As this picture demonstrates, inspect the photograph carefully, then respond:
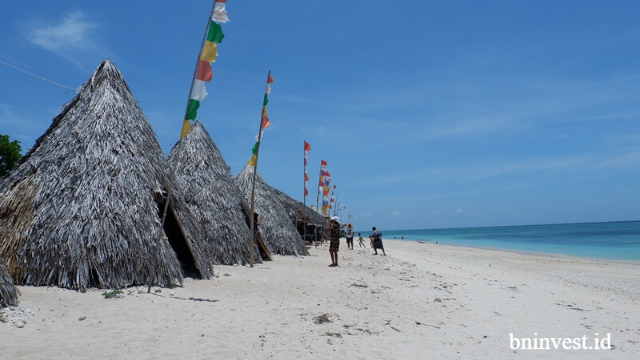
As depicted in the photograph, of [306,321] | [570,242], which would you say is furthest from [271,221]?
[570,242]

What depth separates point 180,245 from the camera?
9398mm

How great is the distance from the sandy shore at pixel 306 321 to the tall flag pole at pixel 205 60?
9.74 feet

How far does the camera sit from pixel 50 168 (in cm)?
711

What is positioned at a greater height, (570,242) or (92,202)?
(92,202)

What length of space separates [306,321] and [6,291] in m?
3.73

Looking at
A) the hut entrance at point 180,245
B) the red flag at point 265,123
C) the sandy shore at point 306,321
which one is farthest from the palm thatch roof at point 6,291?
the red flag at point 265,123

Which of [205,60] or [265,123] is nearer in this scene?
[205,60]

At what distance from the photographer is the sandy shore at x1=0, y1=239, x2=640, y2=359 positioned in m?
4.46

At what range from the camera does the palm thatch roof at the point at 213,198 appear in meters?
10.8

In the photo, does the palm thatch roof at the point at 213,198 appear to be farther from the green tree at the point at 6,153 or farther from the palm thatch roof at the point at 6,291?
the green tree at the point at 6,153

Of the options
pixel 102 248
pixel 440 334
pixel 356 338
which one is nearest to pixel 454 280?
pixel 440 334

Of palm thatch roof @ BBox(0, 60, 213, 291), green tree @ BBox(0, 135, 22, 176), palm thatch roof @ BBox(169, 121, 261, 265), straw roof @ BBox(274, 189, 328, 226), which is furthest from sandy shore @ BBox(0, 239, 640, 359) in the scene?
green tree @ BBox(0, 135, 22, 176)

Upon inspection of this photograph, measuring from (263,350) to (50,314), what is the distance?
279 centimetres

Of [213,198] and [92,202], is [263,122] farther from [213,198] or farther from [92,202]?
[92,202]
